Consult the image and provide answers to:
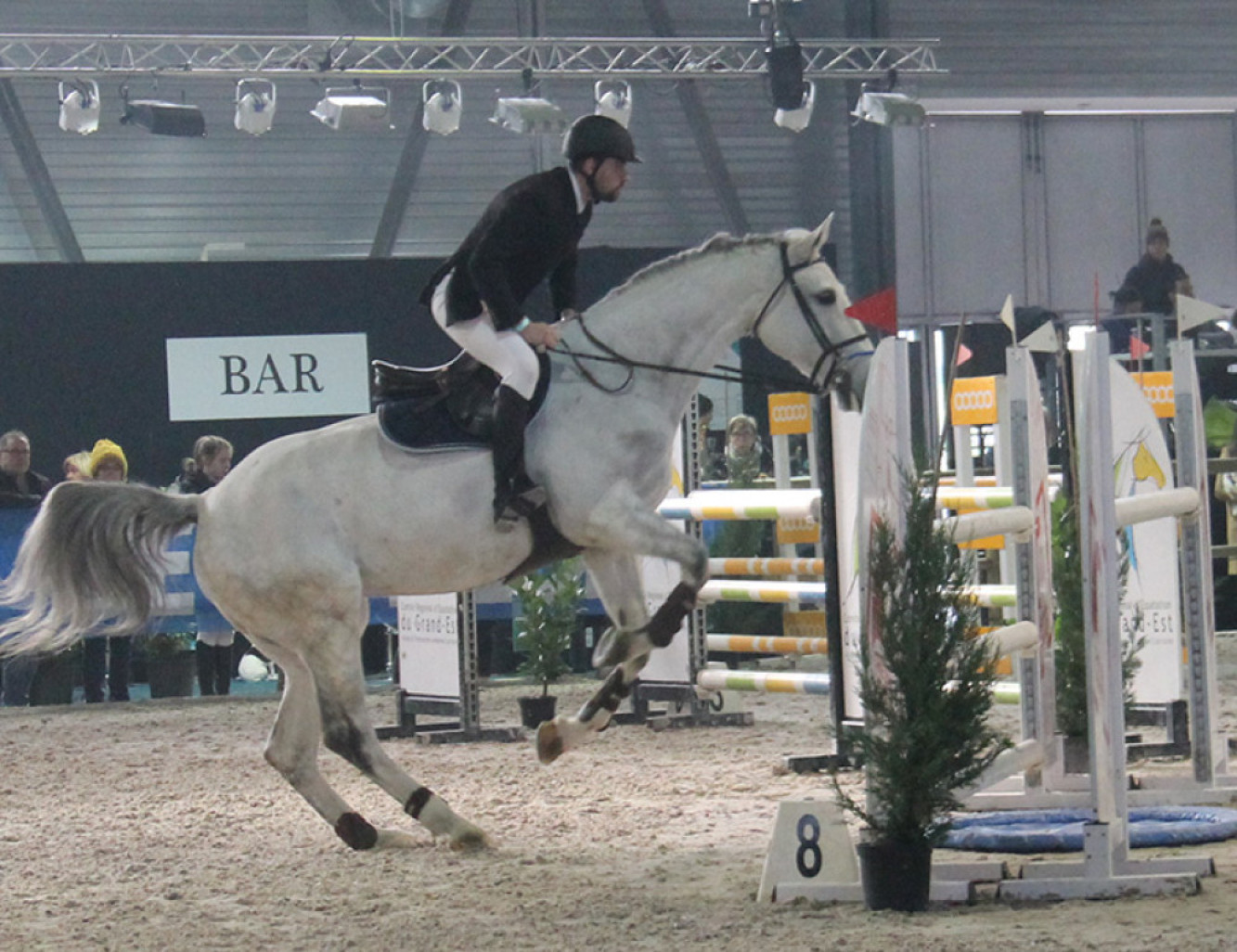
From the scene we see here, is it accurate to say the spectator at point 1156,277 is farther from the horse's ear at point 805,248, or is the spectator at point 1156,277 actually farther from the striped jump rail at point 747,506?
the horse's ear at point 805,248

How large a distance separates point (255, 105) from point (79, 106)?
1.17 meters

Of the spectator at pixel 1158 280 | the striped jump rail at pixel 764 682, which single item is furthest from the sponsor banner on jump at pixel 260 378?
the striped jump rail at pixel 764 682

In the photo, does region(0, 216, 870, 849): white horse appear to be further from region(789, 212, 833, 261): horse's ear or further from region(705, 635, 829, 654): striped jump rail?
region(705, 635, 829, 654): striped jump rail

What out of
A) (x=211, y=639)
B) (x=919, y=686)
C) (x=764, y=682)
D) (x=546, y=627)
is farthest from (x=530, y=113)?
(x=919, y=686)

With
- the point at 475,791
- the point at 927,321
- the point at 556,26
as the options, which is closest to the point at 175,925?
the point at 475,791

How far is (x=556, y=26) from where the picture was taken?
56.5ft

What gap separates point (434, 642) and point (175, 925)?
354 centimetres

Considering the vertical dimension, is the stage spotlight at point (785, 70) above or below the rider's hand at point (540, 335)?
above

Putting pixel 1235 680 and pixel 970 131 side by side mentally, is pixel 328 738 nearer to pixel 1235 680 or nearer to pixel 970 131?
pixel 1235 680

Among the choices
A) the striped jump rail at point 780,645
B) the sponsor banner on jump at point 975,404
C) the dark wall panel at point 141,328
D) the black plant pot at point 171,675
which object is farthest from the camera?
the dark wall panel at point 141,328

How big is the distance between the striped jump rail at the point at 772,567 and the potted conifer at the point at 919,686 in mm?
2653

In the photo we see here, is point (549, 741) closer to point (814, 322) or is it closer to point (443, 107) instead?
point (814, 322)

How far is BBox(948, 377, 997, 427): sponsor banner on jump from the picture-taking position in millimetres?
9594

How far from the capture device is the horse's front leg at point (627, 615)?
4.61 m
